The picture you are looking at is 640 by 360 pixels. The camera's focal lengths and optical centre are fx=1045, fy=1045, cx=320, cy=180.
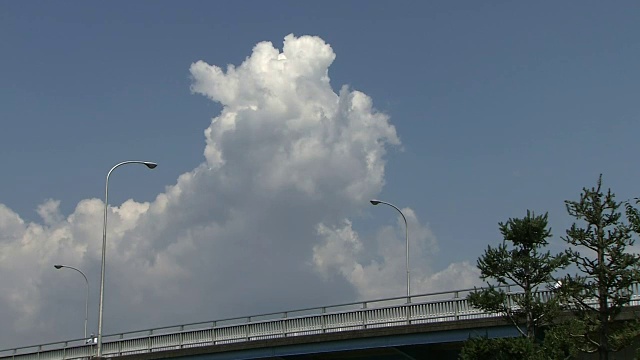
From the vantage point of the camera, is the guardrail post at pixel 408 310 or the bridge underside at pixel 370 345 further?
the guardrail post at pixel 408 310

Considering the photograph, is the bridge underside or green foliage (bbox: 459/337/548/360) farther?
the bridge underside

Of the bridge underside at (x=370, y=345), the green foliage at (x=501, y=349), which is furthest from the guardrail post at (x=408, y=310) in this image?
the green foliage at (x=501, y=349)

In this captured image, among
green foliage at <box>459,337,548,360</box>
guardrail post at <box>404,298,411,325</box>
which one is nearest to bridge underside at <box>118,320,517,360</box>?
guardrail post at <box>404,298,411,325</box>

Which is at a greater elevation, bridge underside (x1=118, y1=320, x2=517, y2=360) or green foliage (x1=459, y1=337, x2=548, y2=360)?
bridge underside (x1=118, y1=320, x2=517, y2=360)

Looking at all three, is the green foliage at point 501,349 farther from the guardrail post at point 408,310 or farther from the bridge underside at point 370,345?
the guardrail post at point 408,310

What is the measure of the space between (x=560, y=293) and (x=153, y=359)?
3093cm

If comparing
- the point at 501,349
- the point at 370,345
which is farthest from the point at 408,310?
the point at 501,349

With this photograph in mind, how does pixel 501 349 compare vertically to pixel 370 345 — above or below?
below

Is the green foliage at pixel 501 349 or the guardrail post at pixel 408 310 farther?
the guardrail post at pixel 408 310

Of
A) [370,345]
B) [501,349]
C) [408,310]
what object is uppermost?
[408,310]

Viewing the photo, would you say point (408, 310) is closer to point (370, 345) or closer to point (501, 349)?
point (370, 345)

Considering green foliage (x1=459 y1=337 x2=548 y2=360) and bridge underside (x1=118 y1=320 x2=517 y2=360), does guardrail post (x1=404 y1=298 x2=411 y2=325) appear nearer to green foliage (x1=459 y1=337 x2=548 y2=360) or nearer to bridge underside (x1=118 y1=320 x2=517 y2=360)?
bridge underside (x1=118 y1=320 x2=517 y2=360)

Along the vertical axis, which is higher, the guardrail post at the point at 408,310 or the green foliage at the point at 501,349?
the guardrail post at the point at 408,310

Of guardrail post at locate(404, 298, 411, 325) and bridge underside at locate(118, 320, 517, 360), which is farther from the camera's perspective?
guardrail post at locate(404, 298, 411, 325)
